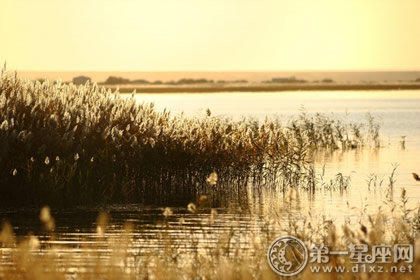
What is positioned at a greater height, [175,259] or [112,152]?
[112,152]

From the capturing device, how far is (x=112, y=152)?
2136cm

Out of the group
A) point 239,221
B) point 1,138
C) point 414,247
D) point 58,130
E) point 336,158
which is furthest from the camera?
point 336,158

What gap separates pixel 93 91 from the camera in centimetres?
2375

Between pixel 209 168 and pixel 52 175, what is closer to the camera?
pixel 52 175

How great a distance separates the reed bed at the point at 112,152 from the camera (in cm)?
2020

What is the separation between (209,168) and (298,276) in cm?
1083

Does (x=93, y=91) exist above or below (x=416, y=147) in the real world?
above

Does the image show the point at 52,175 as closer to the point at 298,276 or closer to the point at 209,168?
the point at 209,168

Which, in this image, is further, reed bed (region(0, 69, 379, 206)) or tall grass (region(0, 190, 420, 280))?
reed bed (region(0, 69, 379, 206))

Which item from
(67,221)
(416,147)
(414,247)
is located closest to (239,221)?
(67,221)

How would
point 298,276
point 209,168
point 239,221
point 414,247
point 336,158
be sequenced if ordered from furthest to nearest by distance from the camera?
1. point 336,158
2. point 209,168
3. point 239,221
4. point 414,247
5. point 298,276

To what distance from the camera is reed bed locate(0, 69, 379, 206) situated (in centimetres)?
2020

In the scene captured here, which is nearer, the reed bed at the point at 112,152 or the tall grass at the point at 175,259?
the tall grass at the point at 175,259

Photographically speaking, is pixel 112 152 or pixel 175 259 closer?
pixel 175 259
